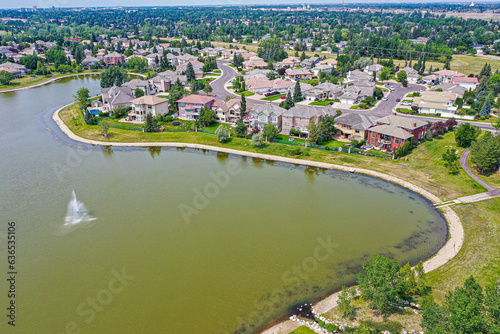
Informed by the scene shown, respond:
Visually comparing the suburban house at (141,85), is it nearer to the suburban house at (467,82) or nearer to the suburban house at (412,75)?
the suburban house at (412,75)

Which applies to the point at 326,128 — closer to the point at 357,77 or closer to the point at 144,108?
the point at 144,108

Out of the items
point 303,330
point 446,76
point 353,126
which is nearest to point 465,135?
point 353,126

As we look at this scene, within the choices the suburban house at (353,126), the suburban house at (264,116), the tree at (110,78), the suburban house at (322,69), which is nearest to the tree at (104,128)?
the suburban house at (264,116)

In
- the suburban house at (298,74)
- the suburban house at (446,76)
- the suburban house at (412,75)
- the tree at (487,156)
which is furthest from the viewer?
the suburban house at (298,74)

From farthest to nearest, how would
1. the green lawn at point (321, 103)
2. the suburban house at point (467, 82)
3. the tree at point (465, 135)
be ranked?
the suburban house at point (467, 82) < the green lawn at point (321, 103) < the tree at point (465, 135)

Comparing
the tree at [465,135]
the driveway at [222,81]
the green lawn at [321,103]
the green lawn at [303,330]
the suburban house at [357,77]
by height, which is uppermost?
the tree at [465,135]

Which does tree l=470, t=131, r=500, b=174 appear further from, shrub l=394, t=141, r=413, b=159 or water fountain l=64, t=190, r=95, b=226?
water fountain l=64, t=190, r=95, b=226

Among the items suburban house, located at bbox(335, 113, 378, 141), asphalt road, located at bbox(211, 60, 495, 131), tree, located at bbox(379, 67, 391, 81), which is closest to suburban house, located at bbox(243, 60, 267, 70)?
asphalt road, located at bbox(211, 60, 495, 131)
